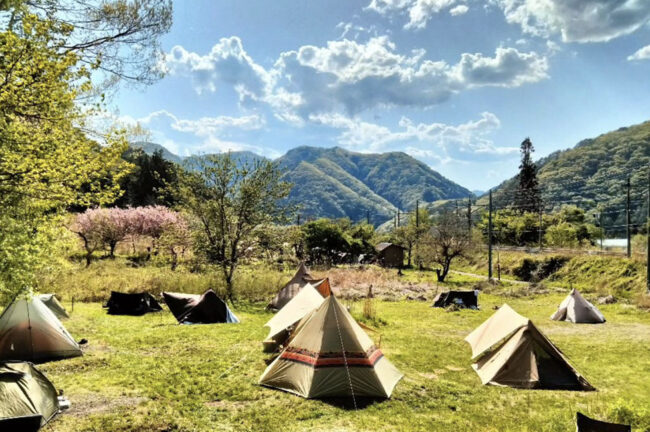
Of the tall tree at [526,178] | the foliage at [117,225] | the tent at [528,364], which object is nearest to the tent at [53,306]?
the tent at [528,364]

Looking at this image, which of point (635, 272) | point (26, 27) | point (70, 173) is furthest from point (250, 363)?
point (635, 272)

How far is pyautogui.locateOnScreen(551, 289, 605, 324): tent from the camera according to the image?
20.4m

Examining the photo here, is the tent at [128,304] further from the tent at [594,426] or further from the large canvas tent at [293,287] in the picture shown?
the tent at [594,426]

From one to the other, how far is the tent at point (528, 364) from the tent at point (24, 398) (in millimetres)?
10421

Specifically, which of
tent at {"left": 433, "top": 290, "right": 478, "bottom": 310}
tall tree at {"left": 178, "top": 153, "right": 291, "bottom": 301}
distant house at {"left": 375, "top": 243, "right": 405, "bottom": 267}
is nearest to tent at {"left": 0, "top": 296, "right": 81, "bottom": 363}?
tall tree at {"left": 178, "top": 153, "right": 291, "bottom": 301}

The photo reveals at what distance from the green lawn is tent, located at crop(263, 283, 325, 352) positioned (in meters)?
0.59

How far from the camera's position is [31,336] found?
11.9m

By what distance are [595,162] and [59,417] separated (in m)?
142

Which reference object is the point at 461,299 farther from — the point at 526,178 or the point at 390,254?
the point at 526,178

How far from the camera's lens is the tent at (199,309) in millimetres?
18094

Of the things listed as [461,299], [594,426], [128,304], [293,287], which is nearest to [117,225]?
[128,304]

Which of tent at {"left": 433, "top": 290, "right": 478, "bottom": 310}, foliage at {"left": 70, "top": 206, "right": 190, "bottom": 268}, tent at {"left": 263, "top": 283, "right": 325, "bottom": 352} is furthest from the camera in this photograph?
foliage at {"left": 70, "top": 206, "right": 190, "bottom": 268}

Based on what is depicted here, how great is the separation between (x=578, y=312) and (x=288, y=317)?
15.8m

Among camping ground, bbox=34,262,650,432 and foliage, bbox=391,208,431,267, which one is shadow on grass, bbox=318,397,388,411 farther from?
foliage, bbox=391,208,431,267
